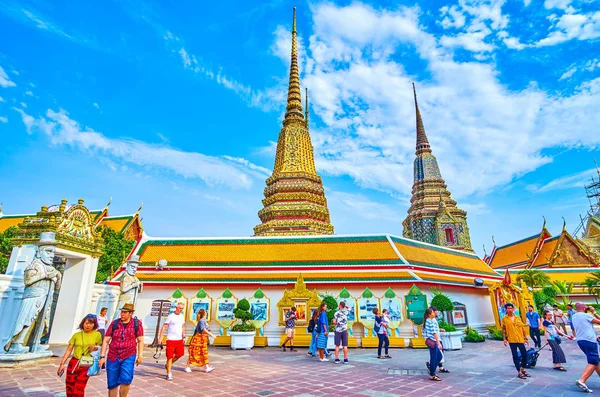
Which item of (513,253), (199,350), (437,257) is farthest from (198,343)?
(513,253)

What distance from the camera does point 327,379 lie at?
684 cm

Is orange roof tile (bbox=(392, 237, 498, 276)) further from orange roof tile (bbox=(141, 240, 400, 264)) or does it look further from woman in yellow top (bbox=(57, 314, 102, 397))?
woman in yellow top (bbox=(57, 314, 102, 397))

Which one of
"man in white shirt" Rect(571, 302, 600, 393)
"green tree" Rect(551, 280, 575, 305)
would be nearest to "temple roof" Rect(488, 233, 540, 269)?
"green tree" Rect(551, 280, 575, 305)

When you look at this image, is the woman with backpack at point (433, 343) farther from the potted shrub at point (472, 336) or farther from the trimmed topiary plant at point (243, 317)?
the potted shrub at point (472, 336)

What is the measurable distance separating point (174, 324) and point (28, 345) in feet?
14.1

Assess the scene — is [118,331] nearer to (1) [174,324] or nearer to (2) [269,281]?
(1) [174,324]

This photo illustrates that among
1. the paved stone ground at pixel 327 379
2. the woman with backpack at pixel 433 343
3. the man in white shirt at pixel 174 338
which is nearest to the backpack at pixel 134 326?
the paved stone ground at pixel 327 379

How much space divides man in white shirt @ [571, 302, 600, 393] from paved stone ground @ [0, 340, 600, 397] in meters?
0.29

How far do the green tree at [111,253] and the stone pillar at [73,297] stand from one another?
815 cm

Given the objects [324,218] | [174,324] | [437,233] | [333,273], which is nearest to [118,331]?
[174,324]

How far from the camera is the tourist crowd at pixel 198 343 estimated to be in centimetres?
428

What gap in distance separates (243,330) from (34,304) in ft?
20.6

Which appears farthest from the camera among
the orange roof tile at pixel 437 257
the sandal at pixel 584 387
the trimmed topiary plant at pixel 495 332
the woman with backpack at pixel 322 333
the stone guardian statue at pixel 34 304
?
the orange roof tile at pixel 437 257

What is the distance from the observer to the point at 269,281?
14062 millimetres
